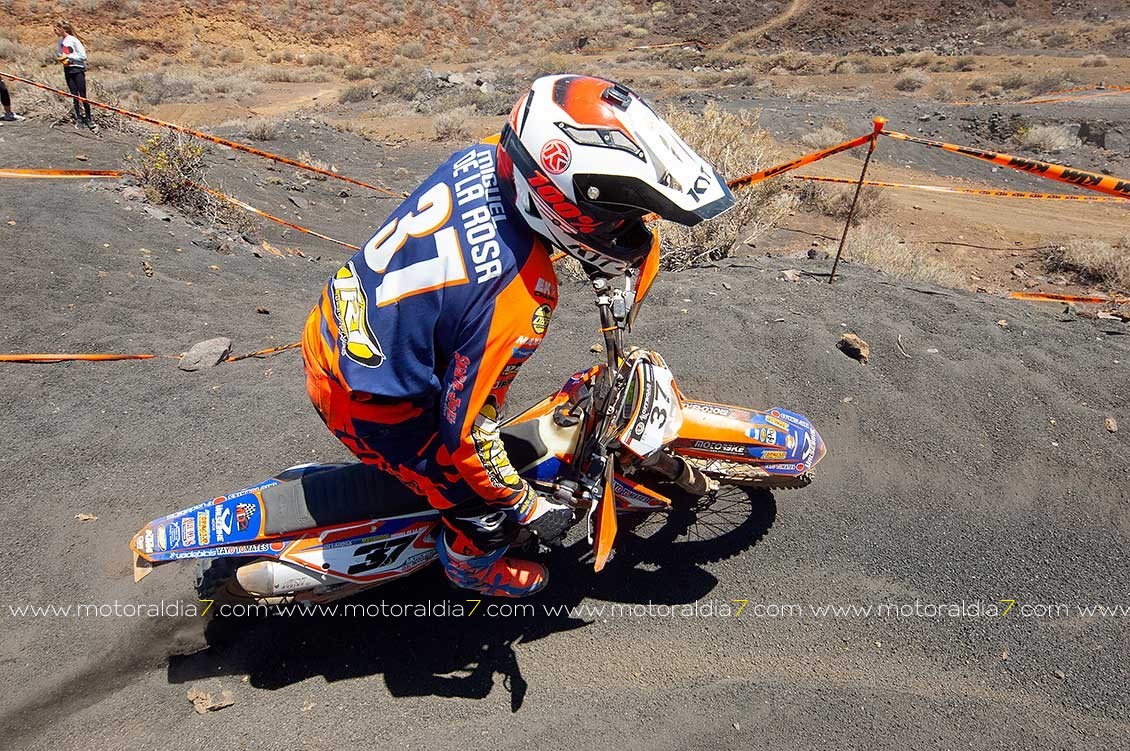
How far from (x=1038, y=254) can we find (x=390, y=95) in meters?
23.2

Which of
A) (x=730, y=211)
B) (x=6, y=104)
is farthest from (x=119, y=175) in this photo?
(x=730, y=211)

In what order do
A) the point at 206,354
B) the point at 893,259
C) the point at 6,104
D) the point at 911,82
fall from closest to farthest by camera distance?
the point at 206,354, the point at 893,259, the point at 6,104, the point at 911,82

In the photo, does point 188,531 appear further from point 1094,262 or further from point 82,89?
point 82,89

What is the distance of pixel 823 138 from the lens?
1667 centimetres

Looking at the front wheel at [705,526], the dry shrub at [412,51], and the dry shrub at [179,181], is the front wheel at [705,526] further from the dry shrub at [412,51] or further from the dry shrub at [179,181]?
the dry shrub at [412,51]

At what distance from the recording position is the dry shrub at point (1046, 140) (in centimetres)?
1606

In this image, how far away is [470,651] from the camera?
3.48 meters

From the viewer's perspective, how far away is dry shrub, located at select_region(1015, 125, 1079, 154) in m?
16.1

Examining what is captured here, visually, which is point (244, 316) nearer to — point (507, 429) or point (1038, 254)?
point (507, 429)

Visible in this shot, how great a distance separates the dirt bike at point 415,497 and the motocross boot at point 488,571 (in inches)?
8.1

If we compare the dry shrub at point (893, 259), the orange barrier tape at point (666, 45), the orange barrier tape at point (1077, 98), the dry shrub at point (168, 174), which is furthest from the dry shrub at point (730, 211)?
the orange barrier tape at point (666, 45)

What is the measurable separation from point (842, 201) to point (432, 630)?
11210 millimetres

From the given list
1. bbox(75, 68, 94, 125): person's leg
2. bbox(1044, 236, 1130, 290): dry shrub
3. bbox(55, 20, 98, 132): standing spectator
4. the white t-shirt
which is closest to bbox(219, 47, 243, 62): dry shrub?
bbox(55, 20, 98, 132): standing spectator

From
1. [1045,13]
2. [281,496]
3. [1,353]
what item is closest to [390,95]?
[1,353]
